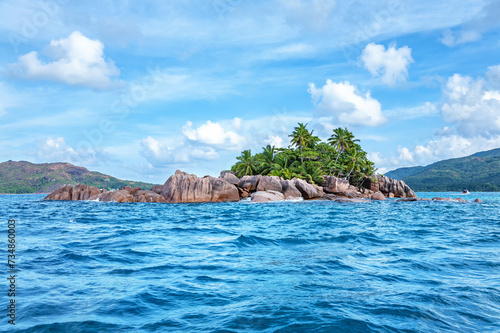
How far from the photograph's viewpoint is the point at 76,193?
52625mm

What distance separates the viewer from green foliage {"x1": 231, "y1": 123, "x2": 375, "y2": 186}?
58.2 m

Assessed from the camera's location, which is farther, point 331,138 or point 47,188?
point 47,188

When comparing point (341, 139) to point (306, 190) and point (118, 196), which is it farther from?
point (118, 196)

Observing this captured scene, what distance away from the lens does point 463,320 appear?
498 cm

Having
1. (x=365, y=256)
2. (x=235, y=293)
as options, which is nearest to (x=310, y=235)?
(x=365, y=256)

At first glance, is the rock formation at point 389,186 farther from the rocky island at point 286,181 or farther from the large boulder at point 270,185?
the large boulder at point 270,185

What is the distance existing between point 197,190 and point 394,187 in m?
40.2

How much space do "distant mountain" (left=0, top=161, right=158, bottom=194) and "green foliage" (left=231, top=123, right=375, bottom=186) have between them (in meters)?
86.5

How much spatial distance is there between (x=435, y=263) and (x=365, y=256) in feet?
5.66

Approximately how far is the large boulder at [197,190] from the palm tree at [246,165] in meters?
12.3

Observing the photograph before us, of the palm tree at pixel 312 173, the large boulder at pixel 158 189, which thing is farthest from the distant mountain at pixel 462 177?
the large boulder at pixel 158 189

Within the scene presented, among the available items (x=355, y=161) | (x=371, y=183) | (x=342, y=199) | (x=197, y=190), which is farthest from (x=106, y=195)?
(x=371, y=183)

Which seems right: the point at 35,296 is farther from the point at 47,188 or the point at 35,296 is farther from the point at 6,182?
the point at 6,182

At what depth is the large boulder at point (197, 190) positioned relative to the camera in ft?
150
